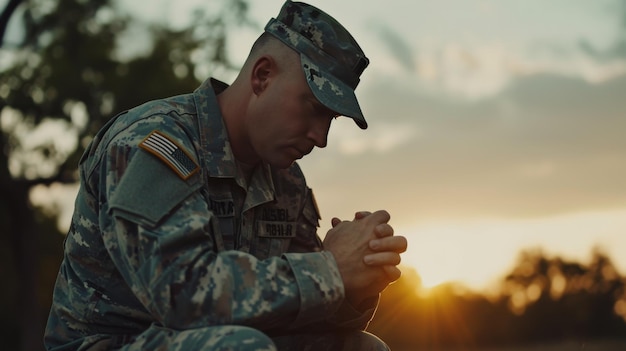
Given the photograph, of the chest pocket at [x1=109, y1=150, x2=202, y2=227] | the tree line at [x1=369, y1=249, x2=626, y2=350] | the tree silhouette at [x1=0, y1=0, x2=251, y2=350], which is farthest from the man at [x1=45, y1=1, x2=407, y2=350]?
the tree line at [x1=369, y1=249, x2=626, y2=350]

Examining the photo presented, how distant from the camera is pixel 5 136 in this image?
2442cm

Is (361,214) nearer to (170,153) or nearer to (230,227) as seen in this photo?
(230,227)

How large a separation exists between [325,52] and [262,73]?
250 mm

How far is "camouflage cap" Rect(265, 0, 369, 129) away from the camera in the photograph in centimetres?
343

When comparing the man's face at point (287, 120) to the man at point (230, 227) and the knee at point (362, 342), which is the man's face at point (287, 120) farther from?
the knee at point (362, 342)

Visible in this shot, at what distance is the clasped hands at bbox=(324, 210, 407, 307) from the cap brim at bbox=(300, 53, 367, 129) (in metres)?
0.39

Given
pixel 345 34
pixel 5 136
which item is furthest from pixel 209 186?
pixel 5 136

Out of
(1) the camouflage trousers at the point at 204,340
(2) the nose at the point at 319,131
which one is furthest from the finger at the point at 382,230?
(1) the camouflage trousers at the point at 204,340

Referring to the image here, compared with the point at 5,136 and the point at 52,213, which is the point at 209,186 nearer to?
the point at 5,136

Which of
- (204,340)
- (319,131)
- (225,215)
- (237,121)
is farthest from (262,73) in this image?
(204,340)

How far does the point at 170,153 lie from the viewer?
3084 mm

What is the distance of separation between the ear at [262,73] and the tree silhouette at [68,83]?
67.6 ft

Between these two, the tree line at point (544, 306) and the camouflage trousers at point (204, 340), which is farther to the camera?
the tree line at point (544, 306)

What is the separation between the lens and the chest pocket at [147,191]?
2930mm
